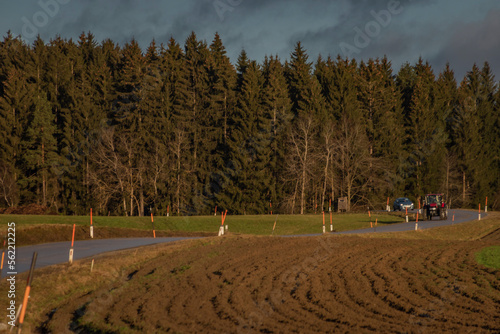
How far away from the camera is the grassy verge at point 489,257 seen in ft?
71.2

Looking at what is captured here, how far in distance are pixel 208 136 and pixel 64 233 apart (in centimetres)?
4356

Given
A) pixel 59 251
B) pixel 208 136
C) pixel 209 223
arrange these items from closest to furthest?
pixel 59 251
pixel 209 223
pixel 208 136

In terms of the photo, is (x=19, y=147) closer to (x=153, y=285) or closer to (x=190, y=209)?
(x=190, y=209)

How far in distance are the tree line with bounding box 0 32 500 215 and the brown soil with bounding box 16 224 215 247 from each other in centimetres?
2405

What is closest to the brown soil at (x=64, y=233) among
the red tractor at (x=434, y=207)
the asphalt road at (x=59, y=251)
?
the asphalt road at (x=59, y=251)

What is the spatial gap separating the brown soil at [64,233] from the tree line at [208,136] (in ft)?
78.9

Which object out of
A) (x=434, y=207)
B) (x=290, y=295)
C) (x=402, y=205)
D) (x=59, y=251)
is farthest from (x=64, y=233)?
(x=402, y=205)

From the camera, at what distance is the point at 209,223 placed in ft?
131

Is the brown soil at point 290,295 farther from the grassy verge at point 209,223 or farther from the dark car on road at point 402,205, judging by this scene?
the dark car on road at point 402,205

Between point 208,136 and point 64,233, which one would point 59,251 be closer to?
point 64,233

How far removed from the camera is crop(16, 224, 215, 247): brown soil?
29234mm

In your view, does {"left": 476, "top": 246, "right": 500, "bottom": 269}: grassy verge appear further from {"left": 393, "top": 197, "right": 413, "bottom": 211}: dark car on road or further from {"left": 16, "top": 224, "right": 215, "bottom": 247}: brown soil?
{"left": 393, "top": 197, "right": 413, "bottom": 211}: dark car on road

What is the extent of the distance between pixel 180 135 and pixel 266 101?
42.0ft

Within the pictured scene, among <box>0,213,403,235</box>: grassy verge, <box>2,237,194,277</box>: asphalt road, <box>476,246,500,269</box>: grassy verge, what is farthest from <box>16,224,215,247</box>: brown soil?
<box>476,246,500,269</box>: grassy verge
